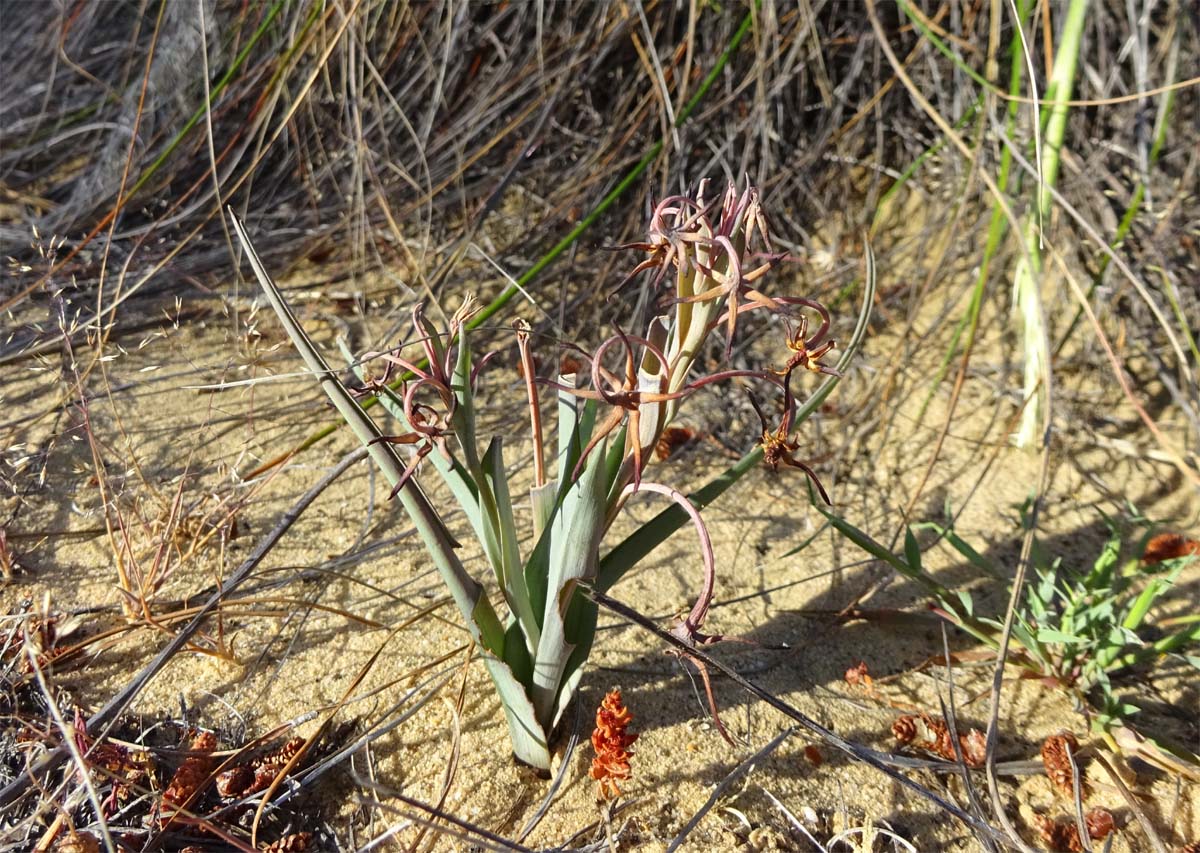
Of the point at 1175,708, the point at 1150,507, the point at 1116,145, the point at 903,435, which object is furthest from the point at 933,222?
the point at 1175,708

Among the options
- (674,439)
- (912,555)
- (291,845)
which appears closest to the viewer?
(291,845)

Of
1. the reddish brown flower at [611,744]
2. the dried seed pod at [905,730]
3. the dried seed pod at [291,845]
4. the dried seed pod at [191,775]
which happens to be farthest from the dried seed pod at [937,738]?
the dried seed pod at [191,775]

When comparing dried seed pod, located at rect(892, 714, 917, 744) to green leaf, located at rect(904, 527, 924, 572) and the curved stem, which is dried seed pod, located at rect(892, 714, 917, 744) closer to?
green leaf, located at rect(904, 527, 924, 572)

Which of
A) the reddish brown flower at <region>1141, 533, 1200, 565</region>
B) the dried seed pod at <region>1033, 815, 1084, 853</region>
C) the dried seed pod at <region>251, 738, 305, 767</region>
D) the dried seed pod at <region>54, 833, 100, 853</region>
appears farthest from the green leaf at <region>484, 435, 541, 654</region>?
the reddish brown flower at <region>1141, 533, 1200, 565</region>

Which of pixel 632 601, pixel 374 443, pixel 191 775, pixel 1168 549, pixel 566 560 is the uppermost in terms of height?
pixel 374 443

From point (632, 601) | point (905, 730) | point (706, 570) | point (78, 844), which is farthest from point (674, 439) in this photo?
point (78, 844)

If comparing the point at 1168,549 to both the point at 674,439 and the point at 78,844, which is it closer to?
the point at 674,439
